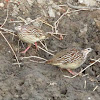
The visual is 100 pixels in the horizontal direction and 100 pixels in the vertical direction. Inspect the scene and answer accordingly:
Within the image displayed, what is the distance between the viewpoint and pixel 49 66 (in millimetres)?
6441

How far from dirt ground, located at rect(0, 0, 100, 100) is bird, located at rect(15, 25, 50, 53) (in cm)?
23

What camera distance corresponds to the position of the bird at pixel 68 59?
6.20 meters

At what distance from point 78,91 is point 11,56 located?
1816mm

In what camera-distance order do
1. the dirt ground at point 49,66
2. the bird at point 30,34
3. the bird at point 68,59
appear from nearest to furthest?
the dirt ground at point 49,66 < the bird at point 68,59 < the bird at point 30,34

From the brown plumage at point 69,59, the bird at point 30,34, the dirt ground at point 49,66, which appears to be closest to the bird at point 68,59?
the brown plumage at point 69,59

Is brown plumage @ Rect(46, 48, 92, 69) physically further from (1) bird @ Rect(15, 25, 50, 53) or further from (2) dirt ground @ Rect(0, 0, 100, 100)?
(1) bird @ Rect(15, 25, 50, 53)

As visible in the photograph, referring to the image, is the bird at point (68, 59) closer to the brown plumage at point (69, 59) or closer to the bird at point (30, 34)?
the brown plumage at point (69, 59)

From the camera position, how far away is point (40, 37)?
697 cm

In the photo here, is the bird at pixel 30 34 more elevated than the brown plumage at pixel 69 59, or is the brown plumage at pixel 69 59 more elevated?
the bird at pixel 30 34

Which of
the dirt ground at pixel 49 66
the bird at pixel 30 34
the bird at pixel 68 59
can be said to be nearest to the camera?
the dirt ground at pixel 49 66

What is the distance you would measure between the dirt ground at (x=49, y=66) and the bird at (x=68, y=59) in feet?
0.62

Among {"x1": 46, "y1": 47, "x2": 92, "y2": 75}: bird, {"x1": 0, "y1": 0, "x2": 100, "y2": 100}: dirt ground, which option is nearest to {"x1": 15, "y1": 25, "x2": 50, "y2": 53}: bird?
{"x1": 0, "y1": 0, "x2": 100, "y2": 100}: dirt ground

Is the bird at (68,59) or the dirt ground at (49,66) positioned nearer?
the dirt ground at (49,66)

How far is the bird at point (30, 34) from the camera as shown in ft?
22.3
